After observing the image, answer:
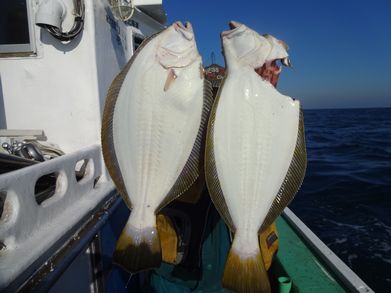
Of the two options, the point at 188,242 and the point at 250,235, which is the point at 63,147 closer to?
the point at 188,242

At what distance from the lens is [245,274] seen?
1.34 metres

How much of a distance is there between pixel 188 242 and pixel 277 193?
0.73m

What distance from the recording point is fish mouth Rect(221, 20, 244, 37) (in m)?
1.46

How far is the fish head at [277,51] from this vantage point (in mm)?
1439

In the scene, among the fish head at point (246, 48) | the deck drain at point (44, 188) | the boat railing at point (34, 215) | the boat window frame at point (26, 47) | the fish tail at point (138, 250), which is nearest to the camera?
the fish tail at point (138, 250)

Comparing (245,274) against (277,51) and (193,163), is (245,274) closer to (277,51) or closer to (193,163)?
(193,163)

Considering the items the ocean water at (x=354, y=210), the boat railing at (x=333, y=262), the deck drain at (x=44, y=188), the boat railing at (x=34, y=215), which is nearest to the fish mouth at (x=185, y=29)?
the boat railing at (x=34, y=215)

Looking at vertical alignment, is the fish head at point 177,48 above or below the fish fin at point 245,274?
above

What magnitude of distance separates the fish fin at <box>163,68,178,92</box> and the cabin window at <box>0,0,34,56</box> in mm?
2188

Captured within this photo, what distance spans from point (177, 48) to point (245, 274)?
1002 mm

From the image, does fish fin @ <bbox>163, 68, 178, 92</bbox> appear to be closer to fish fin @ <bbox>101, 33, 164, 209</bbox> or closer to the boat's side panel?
fish fin @ <bbox>101, 33, 164, 209</bbox>

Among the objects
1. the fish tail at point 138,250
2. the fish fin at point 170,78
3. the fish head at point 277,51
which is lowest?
the fish tail at point 138,250

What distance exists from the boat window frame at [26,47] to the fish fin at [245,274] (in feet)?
8.84

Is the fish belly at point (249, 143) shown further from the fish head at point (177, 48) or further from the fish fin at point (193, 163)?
the fish head at point (177, 48)
